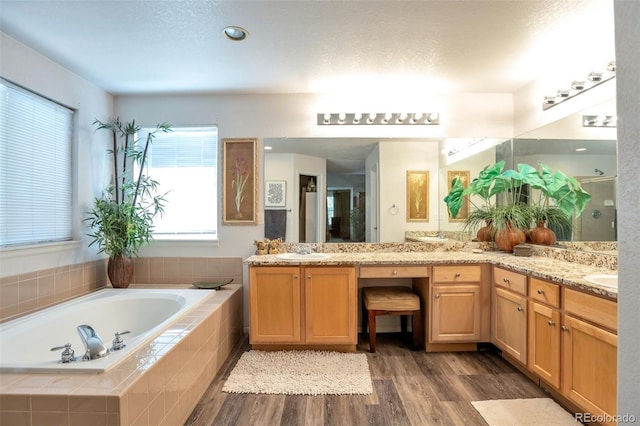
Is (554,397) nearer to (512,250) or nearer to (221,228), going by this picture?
(512,250)

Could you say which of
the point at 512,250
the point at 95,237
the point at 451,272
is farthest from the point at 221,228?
the point at 512,250

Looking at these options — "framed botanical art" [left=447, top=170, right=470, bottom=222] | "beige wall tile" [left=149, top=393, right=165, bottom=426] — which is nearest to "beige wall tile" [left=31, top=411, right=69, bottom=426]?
"beige wall tile" [left=149, top=393, right=165, bottom=426]

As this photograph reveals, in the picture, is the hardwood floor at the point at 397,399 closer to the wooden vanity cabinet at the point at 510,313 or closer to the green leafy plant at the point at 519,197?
the wooden vanity cabinet at the point at 510,313

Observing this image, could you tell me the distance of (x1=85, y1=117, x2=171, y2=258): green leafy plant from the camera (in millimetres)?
2557

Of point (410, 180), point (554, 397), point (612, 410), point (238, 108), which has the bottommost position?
point (554, 397)

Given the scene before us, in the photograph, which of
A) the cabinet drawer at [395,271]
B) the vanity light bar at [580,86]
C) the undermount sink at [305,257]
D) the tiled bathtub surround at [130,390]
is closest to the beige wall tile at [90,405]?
the tiled bathtub surround at [130,390]

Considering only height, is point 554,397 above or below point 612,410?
below

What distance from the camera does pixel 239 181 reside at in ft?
9.67

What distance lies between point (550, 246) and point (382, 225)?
1.42 m

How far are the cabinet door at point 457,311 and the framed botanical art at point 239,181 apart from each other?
187cm

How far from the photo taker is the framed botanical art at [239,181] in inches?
115

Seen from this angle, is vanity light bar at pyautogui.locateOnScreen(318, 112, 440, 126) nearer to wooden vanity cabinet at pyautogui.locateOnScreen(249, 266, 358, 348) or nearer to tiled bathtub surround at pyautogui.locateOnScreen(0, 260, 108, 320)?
wooden vanity cabinet at pyautogui.locateOnScreen(249, 266, 358, 348)

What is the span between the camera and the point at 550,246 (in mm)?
2436

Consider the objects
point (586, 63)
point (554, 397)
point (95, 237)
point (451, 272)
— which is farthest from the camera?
point (95, 237)
